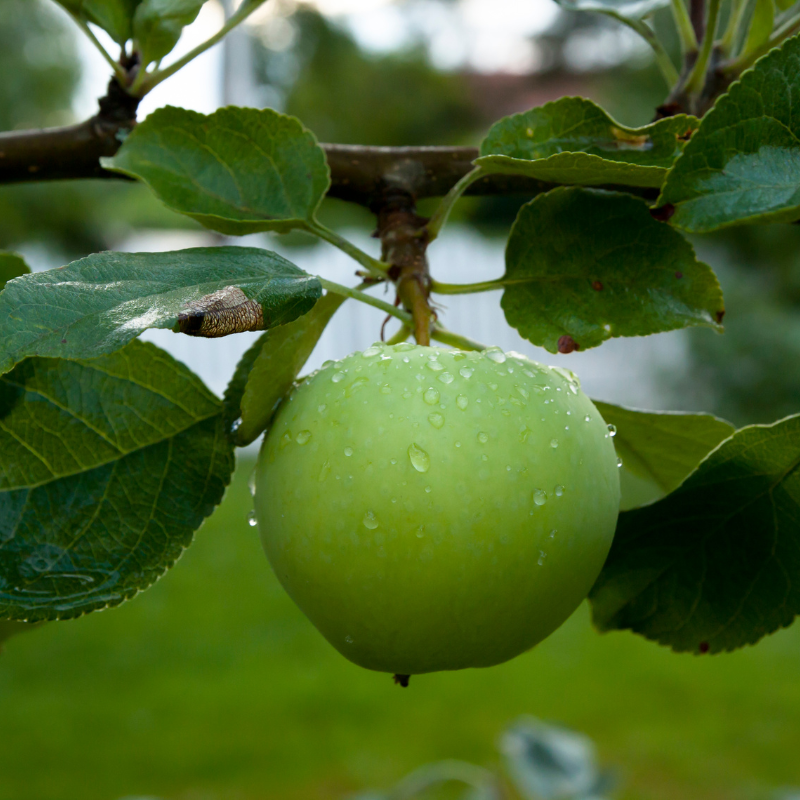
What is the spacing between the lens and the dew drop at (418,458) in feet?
1.19

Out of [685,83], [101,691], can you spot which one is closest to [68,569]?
[685,83]

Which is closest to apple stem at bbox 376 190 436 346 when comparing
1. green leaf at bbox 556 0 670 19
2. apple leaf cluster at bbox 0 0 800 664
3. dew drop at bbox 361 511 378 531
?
apple leaf cluster at bbox 0 0 800 664

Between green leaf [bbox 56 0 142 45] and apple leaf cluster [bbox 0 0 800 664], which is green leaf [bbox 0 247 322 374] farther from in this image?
green leaf [bbox 56 0 142 45]

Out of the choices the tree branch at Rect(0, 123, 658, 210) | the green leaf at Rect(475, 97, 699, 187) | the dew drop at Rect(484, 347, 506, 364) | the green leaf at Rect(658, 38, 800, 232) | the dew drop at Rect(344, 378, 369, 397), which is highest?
the tree branch at Rect(0, 123, 658, 210)

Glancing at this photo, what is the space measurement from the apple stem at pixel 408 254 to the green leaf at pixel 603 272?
5 centimetres

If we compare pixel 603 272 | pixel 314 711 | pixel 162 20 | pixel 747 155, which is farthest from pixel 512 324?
pixel 314 711

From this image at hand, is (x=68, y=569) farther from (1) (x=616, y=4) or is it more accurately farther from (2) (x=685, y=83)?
(1) (x=616, y=4)

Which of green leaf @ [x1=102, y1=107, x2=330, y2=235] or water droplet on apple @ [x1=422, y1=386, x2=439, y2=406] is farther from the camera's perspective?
green leaf @ [x1=102, y1=107, x2=330, y2=235]

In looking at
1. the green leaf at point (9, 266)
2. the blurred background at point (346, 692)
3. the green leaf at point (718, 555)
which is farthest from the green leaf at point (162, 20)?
the blurred background at point (346, 692)

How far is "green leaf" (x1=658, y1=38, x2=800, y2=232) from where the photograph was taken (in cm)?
36

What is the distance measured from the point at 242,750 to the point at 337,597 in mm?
2070

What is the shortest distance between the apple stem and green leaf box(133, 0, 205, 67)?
6.3 inches

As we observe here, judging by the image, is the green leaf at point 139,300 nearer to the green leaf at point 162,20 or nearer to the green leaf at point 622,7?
the green leaf at point 162,20

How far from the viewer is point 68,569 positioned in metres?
0.42
